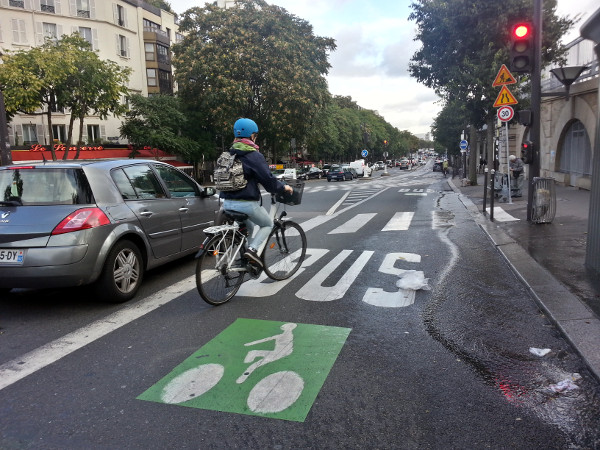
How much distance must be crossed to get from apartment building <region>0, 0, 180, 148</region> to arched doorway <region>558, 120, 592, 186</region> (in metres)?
29.0

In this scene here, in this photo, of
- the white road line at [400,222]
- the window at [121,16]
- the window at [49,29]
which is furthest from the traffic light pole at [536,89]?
the window at [121,16]

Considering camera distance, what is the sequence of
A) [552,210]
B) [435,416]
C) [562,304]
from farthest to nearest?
1. [552,210]
2. [562,304]
3. [435,416]

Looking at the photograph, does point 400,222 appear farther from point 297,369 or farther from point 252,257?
point 297,369

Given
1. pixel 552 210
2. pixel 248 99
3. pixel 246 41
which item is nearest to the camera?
pixel 552 210

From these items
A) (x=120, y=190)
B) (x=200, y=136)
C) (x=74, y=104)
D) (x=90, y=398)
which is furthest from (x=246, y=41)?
(x=90, y=398)

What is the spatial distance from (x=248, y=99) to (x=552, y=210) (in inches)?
1085

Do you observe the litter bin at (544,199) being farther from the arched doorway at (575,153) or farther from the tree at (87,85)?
the tree at (87,85)

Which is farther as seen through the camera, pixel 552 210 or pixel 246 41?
pixel 246 41

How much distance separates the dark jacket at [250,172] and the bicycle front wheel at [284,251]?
0.69m

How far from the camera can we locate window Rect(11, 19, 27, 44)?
33.7 m

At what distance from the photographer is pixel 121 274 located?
199 inches

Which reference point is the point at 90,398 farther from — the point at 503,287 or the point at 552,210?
the point at 552,210

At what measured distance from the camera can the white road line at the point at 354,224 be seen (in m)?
10.3

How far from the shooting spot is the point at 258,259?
17.1 ft
